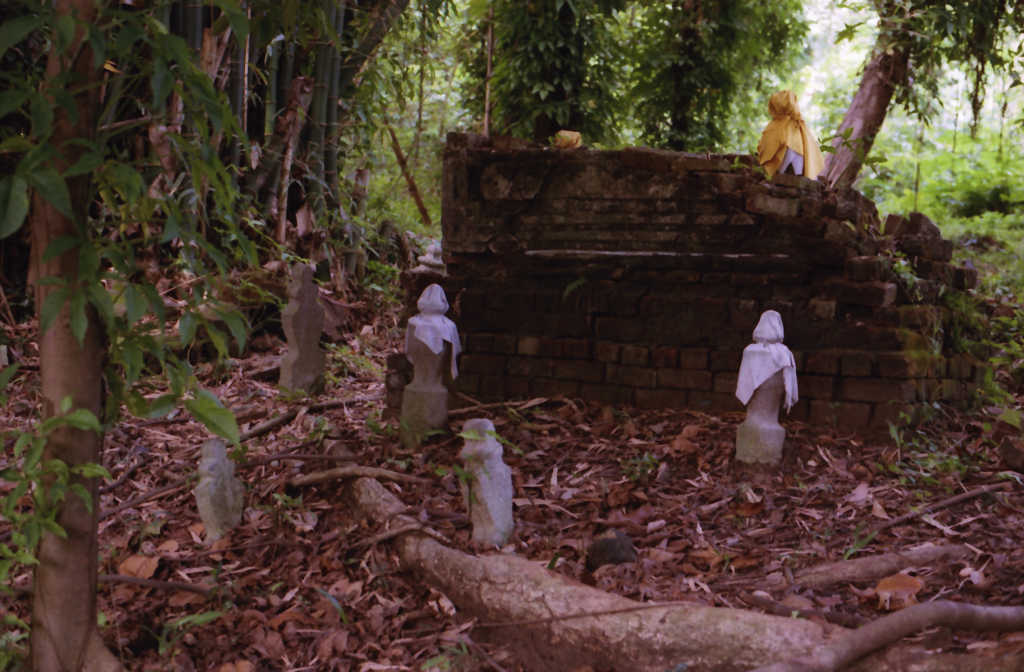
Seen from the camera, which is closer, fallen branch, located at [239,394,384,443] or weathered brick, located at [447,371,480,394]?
fallen branch, located at [239,394,384,443]

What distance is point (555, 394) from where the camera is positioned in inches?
174

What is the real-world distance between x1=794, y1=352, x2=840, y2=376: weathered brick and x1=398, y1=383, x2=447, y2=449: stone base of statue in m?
1.93

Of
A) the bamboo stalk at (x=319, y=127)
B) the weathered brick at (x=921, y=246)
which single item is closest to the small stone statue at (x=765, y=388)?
the weathered brick at (x=921, y=246)

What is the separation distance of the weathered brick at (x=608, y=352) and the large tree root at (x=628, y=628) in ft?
5.44

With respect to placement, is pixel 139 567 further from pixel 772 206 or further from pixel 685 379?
pixel 772 206

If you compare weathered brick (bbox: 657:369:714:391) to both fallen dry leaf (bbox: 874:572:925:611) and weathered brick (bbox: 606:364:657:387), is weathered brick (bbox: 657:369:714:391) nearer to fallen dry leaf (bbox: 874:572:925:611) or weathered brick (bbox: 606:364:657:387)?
weathered brick (bbox: 606:364:657:387)

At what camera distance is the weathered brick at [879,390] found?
3791mm

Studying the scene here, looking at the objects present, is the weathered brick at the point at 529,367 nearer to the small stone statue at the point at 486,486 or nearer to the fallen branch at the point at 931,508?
the small stone statue at the point at 486,486

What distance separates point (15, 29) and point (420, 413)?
2.75 metres

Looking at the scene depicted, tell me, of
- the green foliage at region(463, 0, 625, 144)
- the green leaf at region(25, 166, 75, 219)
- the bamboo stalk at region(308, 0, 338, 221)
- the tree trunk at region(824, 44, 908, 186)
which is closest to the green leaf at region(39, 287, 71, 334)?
the green leaf at region(25, 166, 75, 219)

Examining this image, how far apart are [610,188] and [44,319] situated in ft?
10.2

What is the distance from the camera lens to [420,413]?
4.07 metres

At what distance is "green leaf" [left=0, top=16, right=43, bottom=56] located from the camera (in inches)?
62.7

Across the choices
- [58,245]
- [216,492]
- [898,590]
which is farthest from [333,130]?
[898,590]
